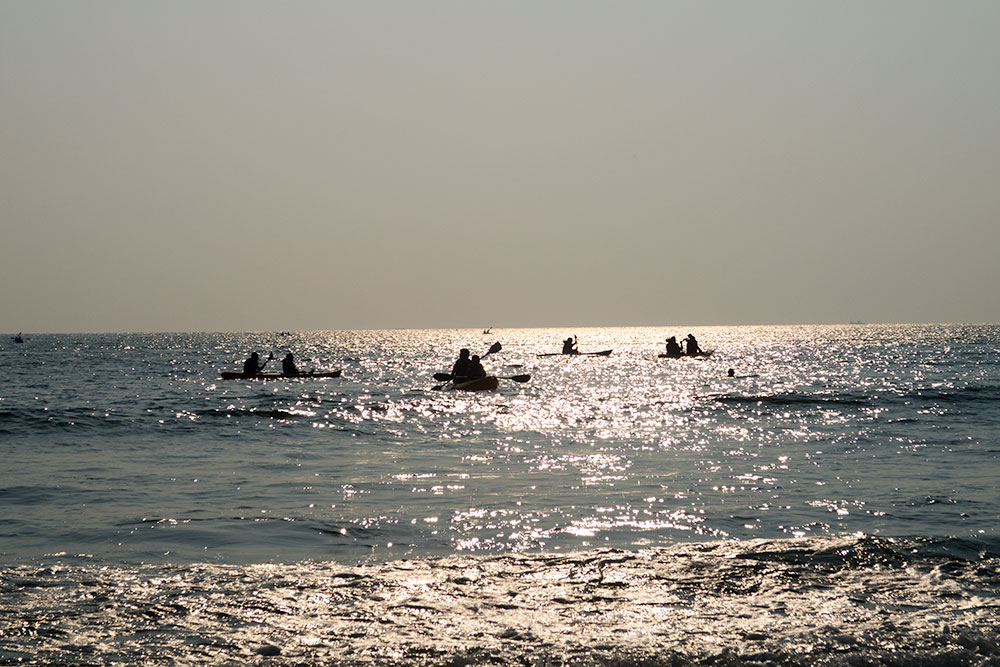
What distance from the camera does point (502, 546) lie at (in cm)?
1110

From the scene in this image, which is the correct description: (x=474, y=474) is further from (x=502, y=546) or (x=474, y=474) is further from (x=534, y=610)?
(x=534, y=610)

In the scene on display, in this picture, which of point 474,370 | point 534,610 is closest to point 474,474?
point 534,610

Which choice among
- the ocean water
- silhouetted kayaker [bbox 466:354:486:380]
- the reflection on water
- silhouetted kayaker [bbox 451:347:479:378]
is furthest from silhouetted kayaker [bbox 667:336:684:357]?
the ocean water

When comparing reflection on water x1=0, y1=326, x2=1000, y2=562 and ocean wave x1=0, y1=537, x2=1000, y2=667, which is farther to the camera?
reflection on water x1=0, y1=326, x2=1000, y2=562

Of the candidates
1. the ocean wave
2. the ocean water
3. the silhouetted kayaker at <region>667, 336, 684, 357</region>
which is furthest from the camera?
the silhouetted kayaker at <region>667, 336, 684, 357</region>

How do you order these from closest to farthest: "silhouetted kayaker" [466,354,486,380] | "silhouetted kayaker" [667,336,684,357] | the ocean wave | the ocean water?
1. the ocean wave
2. the ocean water
3. "silhouetted kayaker" [466,354,486,380]
4. "silhouetted kayaker" [667,336,684,357]

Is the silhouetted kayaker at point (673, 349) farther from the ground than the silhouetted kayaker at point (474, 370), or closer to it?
farther from the ground

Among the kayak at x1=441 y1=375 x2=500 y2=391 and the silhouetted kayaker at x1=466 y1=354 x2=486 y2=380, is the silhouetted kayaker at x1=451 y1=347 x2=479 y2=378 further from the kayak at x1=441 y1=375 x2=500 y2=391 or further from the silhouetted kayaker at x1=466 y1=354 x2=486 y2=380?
the kayak at x1=441 y1=375 x2=500 y2=391

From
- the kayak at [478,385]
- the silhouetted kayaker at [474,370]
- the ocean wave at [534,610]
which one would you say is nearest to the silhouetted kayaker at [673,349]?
the silhouetted kayaker at [474,370]

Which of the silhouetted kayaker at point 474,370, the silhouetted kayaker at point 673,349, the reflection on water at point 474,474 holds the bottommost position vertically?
the reflection on water at point 474,474

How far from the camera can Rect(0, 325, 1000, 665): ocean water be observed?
7316mm

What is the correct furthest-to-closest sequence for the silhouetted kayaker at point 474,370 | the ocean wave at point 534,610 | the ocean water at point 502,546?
the silhouetted kayaker at point 474,370, the ocean water at point 502,546, the ocean wave at point 534,610

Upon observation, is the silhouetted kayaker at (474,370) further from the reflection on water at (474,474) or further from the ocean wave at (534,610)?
the ocean wave at (534,610)

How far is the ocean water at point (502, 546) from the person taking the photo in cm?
732
